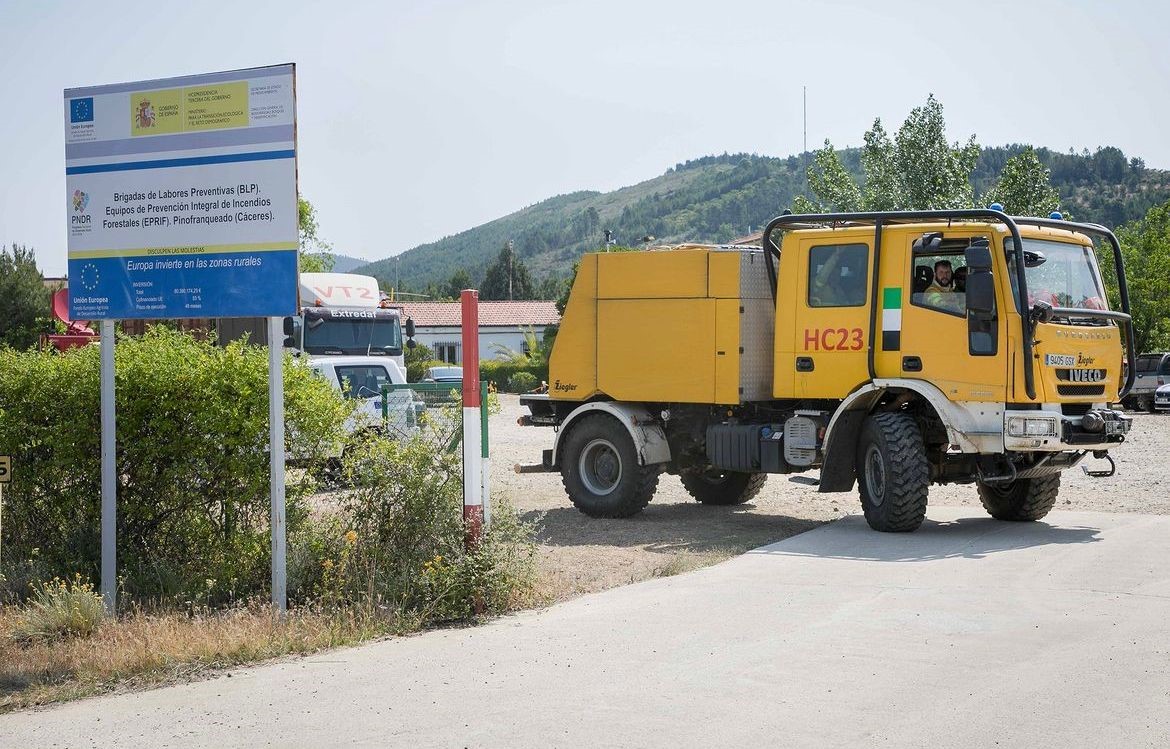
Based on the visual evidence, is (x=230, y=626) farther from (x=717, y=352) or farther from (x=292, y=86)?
(x=717, y=352)

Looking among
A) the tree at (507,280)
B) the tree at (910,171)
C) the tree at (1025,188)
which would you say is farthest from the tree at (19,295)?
the tree at (507,280)

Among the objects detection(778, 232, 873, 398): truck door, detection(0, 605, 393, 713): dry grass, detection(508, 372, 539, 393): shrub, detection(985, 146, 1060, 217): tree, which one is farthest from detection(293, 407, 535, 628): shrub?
detection(508, 372, 539, 393): shrub

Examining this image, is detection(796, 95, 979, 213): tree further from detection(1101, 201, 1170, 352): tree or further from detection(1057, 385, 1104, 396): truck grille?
detection(1057, 385, 1104, 396): truck grille

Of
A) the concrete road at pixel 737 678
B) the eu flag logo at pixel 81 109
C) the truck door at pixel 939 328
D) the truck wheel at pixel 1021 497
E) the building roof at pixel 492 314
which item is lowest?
the concrete road at pixel 737 678

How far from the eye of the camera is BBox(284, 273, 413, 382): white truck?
25453mm

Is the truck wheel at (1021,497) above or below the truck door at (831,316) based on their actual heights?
below

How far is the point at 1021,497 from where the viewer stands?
13.2m

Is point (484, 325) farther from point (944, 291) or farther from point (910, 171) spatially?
point (944, 291)

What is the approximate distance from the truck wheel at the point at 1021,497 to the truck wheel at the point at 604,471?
11.9 ft

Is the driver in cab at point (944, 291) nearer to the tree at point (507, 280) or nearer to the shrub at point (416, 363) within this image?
the shrub at point (416, 363)

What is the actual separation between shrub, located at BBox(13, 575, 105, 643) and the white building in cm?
7121

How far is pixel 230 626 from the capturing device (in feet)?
25.9

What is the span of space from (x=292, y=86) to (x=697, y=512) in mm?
8101

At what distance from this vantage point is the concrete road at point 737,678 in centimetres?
589
